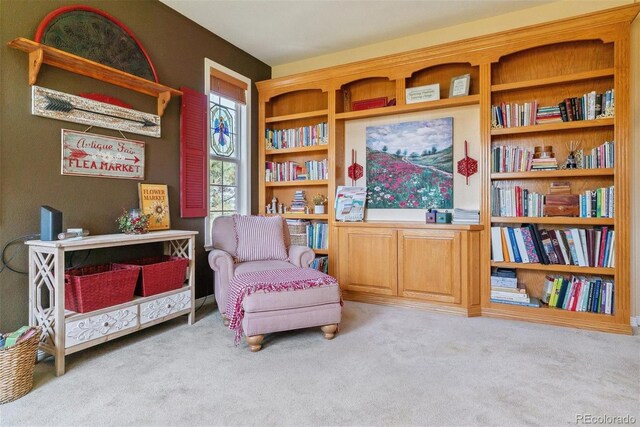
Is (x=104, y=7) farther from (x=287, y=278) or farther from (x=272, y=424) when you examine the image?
(x=272, y=424)

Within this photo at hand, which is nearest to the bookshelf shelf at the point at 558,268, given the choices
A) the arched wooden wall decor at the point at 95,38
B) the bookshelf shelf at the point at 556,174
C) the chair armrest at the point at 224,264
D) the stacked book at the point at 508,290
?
the stacked book at the point at 508,290

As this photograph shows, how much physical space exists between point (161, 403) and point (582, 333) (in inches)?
118

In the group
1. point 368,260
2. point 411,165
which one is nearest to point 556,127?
point 411,165

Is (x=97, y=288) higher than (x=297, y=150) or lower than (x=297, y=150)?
lower

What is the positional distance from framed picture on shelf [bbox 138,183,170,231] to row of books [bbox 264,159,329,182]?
144 cm

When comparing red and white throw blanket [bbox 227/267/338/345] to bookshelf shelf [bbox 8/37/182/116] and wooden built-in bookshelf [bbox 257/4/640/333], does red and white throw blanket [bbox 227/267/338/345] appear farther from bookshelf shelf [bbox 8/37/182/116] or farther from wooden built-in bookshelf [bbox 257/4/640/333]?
bookshelf shelf [bbox 8/37/182/116]

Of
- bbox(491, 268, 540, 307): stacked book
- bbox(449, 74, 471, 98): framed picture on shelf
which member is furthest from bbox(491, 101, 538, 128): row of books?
bbox(491, 268, 540, 307): stacked book

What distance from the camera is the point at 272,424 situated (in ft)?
5.17

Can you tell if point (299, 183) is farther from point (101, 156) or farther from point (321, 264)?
point (101, 156)

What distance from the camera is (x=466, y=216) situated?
3.34m

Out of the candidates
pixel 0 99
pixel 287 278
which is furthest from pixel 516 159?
pixel 0 99

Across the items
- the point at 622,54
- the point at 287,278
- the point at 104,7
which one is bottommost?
the point at 287,278

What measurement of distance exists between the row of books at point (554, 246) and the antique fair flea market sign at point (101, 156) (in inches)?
125

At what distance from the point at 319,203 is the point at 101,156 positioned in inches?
87.7
